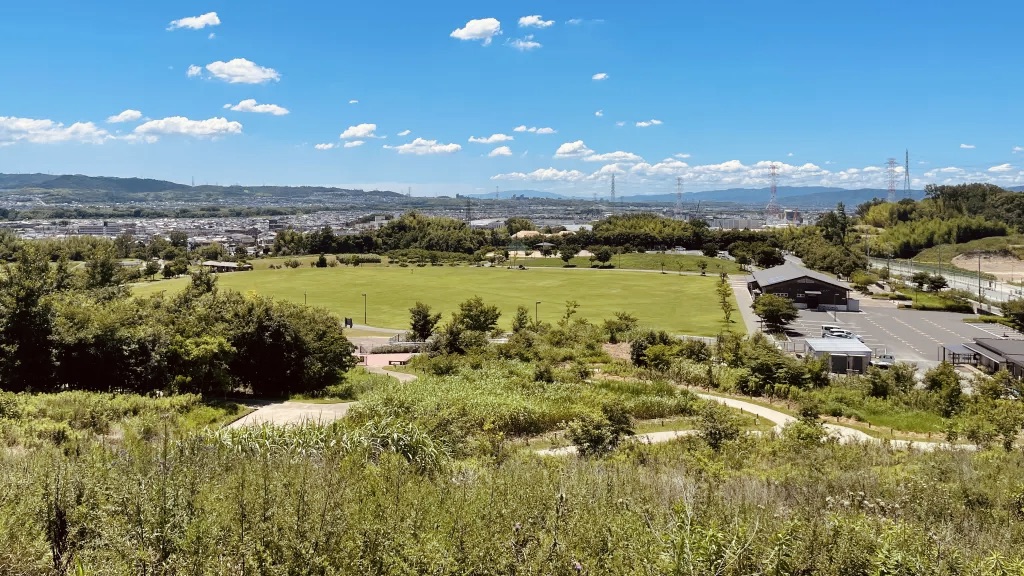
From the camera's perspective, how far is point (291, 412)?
674 inches

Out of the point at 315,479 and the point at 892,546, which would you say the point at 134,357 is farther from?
the point at 892,546

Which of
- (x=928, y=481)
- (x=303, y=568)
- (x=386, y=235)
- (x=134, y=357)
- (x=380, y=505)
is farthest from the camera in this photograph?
(x=386, y=235)

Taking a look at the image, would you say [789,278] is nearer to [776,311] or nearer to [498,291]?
[776,311]

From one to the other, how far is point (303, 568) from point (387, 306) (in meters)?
52.0

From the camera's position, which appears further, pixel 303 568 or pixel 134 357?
pixel 134 357

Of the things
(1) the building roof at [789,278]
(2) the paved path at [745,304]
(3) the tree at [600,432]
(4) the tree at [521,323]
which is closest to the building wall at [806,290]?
(1) the building roof at [789,278]

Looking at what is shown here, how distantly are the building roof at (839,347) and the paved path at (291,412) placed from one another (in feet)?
84.9

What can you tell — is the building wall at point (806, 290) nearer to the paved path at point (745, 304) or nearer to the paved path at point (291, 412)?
the paved path at point (745, 304)

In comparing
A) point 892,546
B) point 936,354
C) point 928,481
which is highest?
point 892,546

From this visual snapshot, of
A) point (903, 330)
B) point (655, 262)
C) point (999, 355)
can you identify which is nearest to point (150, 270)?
point (655, 262)

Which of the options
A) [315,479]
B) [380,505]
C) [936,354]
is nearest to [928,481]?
[380,505]

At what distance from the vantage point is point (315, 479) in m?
7.00

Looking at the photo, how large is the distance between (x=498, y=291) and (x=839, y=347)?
128 ft

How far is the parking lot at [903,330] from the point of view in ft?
123
